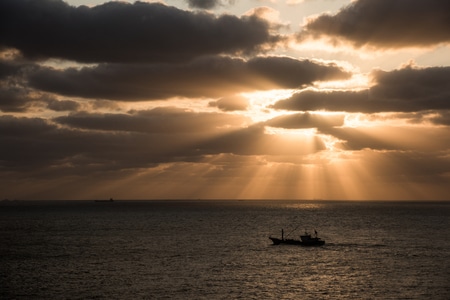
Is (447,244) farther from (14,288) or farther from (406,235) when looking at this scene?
(14,288)

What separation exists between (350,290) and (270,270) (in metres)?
19.7

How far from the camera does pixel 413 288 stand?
7419 centimetres

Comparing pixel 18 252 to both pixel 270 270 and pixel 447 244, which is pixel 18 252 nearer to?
pixel 270 270

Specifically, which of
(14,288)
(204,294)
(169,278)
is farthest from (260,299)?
(14,288)

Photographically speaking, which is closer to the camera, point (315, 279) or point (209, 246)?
point (315, 279)

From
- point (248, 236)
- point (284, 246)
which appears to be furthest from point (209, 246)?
point (248, 236)

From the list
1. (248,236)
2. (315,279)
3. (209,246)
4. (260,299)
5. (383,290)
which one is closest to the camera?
(260,299)

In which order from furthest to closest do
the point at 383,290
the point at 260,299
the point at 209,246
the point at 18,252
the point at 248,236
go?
1. the point at 248,236
2. the point at 209,246
3. the point at 18,252
4. the point at 383,290
5. the point at 260,299

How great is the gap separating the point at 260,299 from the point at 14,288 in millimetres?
34637

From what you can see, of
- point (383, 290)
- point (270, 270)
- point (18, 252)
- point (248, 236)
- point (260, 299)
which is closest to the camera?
point (260, 299)

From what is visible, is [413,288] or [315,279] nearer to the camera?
[413,288]

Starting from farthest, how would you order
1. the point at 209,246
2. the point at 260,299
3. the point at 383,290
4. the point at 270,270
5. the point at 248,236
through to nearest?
1. the point at 248,236
2. the point at 209,246
3. the point at 270,270
4. the point at 383,290
5. the point at 260,299

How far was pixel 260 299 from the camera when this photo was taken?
68.0m

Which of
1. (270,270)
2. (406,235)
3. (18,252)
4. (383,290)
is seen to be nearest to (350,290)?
(383,290)
